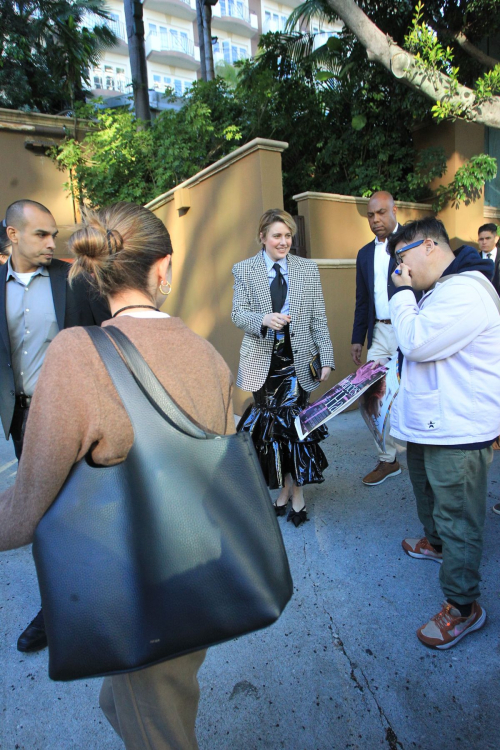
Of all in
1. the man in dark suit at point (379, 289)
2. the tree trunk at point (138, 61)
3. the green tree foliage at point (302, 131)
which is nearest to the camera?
the man in dark suit at point (379, 289)

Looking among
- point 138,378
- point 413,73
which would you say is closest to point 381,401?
point 138,378

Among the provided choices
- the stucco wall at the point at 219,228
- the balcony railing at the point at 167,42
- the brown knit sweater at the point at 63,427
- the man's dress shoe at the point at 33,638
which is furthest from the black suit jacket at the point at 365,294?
the balcony railing at the point at 167,42

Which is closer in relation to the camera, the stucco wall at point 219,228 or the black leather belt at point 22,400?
the black leather belt at point 22,400

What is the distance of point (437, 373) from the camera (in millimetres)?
2096

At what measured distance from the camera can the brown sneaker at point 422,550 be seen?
2.78 meters

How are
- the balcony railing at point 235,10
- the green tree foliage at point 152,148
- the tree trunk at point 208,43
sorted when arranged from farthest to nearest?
the balcony railing at point 235,10, the tree trunk at point 208,43, the green tree foliage at point 152,148

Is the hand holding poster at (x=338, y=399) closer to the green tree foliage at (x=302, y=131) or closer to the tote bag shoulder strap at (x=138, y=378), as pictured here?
the tote bag shoulder strap at (x=138, y=378)

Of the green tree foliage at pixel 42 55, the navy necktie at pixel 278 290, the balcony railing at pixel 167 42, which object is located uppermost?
the balcony railing at pixel 167 42

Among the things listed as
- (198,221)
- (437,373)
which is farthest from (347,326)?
(437,373)

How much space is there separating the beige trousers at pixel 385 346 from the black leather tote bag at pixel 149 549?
2.96 meters

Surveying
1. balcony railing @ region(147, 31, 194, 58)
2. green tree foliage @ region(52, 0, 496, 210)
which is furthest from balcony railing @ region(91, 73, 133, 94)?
green tree foliage @ region(52, 0, 496, 210)

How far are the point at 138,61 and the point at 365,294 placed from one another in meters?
10.5

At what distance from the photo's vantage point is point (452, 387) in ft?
6.79

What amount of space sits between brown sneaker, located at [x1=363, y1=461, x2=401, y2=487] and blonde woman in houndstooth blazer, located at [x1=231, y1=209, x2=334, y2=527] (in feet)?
2.31
